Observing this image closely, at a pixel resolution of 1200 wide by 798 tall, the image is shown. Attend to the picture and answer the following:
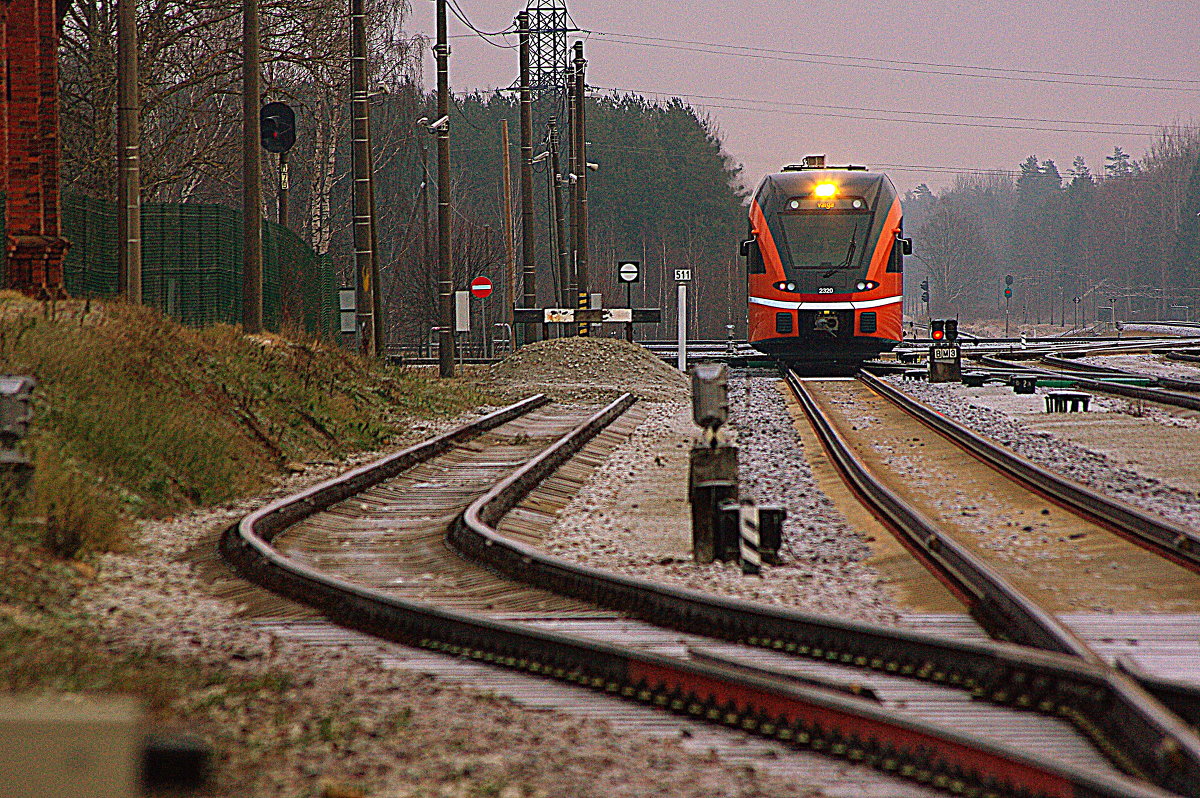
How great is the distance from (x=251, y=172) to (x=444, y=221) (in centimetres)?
1000

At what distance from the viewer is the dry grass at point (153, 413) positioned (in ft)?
31.2

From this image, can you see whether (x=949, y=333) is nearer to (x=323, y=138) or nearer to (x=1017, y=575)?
(x=1017, y=575)

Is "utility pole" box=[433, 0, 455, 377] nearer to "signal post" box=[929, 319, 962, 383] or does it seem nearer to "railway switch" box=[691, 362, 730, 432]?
"signal post" box=[929, 319, 962, 383]

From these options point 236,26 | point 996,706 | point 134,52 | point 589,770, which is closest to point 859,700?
point 996,706

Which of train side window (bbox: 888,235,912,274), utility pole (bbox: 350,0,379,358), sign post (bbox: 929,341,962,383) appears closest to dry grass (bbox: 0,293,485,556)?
utility pole (bbox: 350,0,379,358)

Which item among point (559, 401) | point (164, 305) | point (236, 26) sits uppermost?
point (236, 26)

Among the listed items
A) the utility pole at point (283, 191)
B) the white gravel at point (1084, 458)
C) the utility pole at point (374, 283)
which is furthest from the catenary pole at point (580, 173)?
the white gravel at point (1084, 458)

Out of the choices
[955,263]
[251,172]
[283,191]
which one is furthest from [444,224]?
[955,263]

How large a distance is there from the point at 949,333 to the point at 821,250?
13.1 ft

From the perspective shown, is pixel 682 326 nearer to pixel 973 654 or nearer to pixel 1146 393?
pixel 1146 393

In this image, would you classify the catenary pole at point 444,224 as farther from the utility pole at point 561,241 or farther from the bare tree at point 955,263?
the bare tree at point 955,263

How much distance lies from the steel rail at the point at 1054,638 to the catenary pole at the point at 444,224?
67.2 feet

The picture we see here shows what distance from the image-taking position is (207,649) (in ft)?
19.6

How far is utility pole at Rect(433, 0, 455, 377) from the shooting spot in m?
29.8
